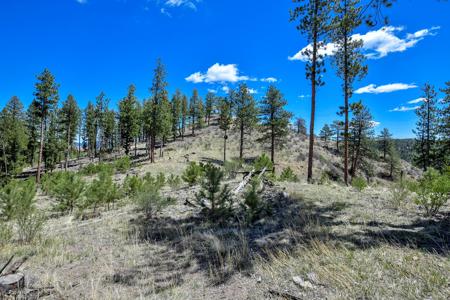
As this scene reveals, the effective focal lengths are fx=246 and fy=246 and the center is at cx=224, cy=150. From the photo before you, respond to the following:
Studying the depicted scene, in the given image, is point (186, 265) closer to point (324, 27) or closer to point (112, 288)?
point (112, 288)

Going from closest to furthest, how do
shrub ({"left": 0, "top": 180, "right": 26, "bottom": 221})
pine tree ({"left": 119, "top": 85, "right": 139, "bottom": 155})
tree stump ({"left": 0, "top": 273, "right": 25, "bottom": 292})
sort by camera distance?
1. tree stump ({"left": 0, "top": 273, "right": 25, "bottom": 292})
2. shrub ({"left": 0, "top": 180, "right": 26, "bottom": 221})
3. pine tree ({"left": 119, "top": 85, "right": 139, "bottom": 155})

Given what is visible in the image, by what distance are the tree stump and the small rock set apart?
399cm

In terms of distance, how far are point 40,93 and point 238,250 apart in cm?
2661

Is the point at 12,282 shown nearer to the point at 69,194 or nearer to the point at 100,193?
the point at 100,193

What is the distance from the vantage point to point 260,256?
4094mm

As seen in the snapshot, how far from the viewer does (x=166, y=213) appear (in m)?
8.10

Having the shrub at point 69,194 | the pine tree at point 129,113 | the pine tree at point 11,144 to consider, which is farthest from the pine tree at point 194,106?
the shrub at point 69,194

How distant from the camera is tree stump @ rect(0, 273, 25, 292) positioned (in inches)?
139

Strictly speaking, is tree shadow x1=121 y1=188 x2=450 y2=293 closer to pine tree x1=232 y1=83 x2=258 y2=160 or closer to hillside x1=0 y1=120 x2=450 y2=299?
hillside x1=0 y1=120 x2=450 y2=299

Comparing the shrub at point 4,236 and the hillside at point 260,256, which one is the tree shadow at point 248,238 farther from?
the shrub at point 4,236

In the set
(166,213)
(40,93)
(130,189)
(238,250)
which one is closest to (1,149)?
(40,93)

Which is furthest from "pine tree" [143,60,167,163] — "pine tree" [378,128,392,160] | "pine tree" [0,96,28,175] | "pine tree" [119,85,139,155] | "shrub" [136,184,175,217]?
"pine tree" [378,128,392,160]

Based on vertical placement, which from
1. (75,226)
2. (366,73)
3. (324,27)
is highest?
(324,27)

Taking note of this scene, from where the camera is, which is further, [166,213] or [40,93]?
[40,93]
